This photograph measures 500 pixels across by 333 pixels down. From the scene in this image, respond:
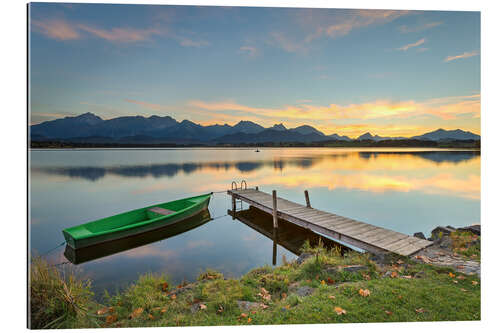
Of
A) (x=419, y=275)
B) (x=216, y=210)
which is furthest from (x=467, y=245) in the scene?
(x=216, y=210)

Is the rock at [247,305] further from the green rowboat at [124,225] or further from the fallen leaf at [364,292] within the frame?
the green rowboat at [124,225]

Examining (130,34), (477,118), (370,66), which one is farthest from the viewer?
(370,66)

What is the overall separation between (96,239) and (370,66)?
622 cm

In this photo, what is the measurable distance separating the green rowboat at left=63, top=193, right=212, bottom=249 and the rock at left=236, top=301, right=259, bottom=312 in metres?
3.75

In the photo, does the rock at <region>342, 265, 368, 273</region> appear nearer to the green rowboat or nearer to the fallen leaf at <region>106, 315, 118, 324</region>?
the fallen leaf at <region>106, 315, 118, 324</region>

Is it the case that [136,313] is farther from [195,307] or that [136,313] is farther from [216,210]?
[216,210]

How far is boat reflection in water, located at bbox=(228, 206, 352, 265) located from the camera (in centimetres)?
562

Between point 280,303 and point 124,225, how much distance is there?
5.11 meters

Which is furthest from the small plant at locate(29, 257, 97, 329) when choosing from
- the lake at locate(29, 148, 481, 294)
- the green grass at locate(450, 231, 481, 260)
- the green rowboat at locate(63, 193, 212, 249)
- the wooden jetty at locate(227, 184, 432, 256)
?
the green grass at locate(450, 231, 481, 260)

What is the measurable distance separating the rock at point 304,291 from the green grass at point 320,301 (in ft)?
0.25
